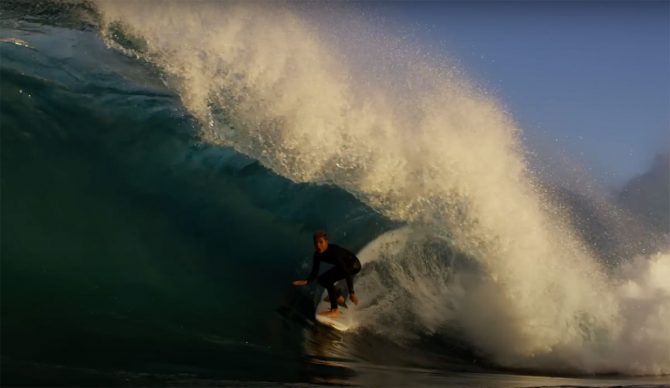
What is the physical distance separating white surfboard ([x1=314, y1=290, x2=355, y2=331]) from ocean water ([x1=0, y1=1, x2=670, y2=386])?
0.11 m

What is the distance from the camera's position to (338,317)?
7.42 meters

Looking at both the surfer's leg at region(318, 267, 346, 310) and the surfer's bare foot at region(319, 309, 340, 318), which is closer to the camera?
the surfer's leg at region(318, 267, 346, 310)

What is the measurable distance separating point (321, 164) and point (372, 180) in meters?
0.80

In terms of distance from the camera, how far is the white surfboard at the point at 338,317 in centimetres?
731

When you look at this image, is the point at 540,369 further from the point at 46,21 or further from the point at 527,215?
the point at 46,21

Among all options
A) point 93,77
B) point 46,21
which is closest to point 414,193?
point 93,77

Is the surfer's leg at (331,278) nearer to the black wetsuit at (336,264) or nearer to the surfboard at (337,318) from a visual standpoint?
the black wetsuit at (336,264)

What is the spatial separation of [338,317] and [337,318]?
0.03m

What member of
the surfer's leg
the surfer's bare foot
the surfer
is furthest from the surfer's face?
the surfer's bare foot

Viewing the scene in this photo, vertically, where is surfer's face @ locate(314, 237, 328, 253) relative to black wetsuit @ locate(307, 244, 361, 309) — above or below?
above

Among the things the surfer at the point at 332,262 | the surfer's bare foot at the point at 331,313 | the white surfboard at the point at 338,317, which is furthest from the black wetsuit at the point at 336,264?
the white surfboard at the point at 338,317

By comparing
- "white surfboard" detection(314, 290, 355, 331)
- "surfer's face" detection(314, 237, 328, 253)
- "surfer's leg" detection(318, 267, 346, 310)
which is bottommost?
"white surfboard" detection(314, 290, 355, 331)

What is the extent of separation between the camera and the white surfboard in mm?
7312

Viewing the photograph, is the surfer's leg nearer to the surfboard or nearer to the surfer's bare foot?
the surfer's bare foot
